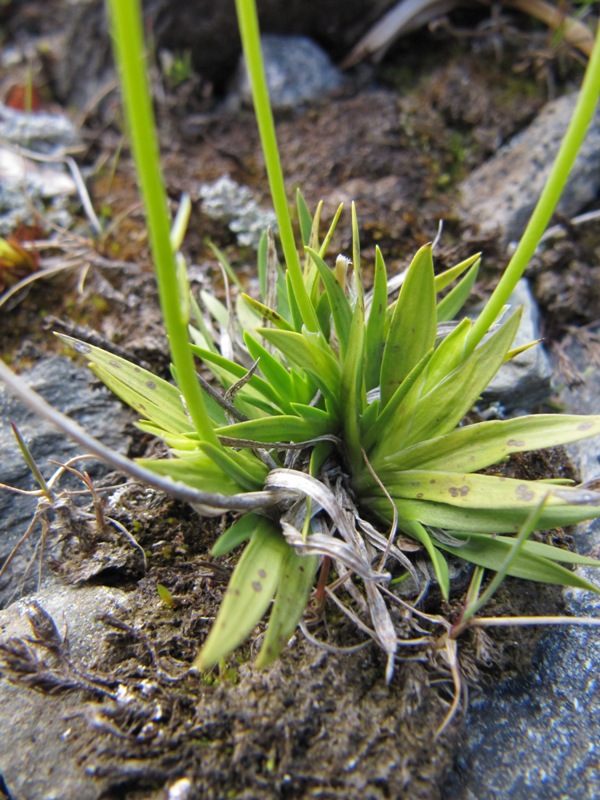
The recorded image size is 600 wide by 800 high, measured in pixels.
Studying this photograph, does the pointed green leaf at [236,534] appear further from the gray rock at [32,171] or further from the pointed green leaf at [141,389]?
the gray rock at [32,171]

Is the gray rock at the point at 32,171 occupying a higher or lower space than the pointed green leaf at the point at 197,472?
higher

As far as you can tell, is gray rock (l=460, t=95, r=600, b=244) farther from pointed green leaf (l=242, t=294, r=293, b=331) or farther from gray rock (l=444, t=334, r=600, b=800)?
gray rock (l=444, t=334, r=600, b=800)

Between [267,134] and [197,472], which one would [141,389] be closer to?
[197,472]

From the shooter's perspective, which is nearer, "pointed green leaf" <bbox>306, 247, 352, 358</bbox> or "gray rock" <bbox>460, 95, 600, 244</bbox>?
"pointed green leaf" <bbox>306, 247, 352, 358</bbox>

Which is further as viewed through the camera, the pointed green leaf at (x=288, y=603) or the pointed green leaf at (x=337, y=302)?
the pointed green leaf at (x=337, y=302)

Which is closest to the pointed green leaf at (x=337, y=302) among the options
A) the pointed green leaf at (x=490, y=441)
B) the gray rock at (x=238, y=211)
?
the pointed green leaf at (x=490, y=441)

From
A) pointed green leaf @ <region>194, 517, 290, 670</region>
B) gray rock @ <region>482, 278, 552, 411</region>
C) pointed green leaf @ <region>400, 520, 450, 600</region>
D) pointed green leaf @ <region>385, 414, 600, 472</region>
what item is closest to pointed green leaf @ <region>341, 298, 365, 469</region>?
pointed green leaf @ <region>385, 414, 600, 472</region>

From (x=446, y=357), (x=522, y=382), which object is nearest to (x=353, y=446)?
(x=446, y=357)
